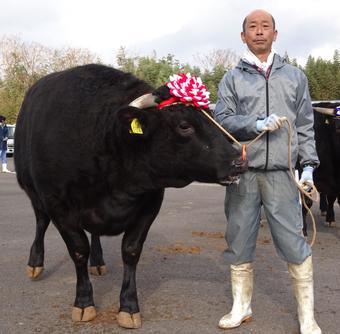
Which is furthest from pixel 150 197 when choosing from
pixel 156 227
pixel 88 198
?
pixel 156 227

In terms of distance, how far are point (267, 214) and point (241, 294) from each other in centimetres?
65

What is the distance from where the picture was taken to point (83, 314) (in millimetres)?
4102

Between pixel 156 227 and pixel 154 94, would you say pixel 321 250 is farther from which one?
pixel 154 94

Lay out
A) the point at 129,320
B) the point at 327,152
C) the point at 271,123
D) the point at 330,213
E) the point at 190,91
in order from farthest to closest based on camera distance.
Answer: the point at 330,213 → the point at 327,152 → the point at 129,320 → the point at 190,91 → the point at 271,123

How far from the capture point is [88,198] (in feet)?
13.4

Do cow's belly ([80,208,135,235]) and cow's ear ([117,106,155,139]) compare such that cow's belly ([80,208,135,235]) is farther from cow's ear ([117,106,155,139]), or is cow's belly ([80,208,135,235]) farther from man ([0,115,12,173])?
man ([0,115,12,173])

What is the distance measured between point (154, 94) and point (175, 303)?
1784 mm

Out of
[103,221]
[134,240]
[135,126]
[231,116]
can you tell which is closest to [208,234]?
[134,240]

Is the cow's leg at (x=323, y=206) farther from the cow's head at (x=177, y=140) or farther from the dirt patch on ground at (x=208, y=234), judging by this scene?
the cow's head at (x=177, y=140)

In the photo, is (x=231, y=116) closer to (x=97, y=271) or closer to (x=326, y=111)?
(x=97, y=271)

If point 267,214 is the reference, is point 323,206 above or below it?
below

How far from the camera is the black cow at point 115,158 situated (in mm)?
3744

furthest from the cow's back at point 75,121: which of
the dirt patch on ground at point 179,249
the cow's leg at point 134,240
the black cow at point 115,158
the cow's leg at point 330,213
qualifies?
the cow's leg at point 330,213

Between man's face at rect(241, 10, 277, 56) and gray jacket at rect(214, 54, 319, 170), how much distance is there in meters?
0.12
